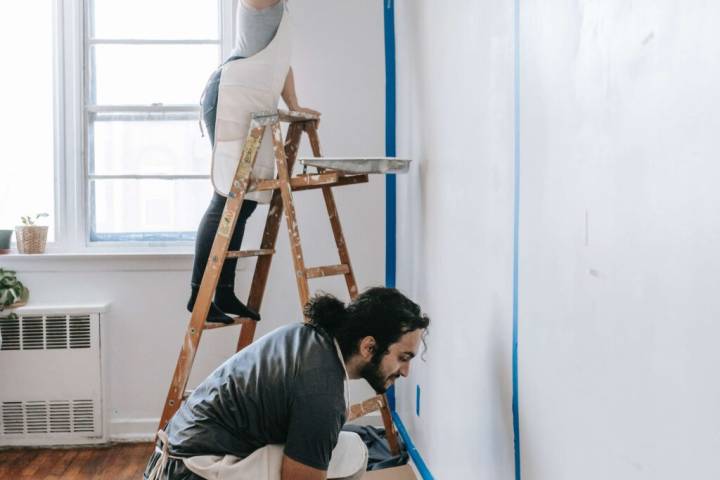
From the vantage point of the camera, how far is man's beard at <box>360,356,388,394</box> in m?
1.65

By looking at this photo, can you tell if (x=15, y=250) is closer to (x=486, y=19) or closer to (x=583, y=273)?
(x=486, y=19)

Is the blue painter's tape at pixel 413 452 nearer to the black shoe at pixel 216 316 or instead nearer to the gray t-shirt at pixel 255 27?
the black shoe at pixel 216 316

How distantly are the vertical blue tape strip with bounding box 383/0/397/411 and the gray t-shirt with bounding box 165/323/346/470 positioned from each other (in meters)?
1.43

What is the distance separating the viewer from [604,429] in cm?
95

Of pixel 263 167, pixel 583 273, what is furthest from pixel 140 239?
pixel 583 273

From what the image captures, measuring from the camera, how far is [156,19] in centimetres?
320

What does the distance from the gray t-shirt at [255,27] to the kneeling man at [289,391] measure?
119 cm

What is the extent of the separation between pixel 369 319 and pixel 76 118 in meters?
2.13

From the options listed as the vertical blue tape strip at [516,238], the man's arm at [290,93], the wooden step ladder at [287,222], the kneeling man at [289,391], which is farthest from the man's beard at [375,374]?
the man's arm at [290,93]

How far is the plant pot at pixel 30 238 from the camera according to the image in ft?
10.0

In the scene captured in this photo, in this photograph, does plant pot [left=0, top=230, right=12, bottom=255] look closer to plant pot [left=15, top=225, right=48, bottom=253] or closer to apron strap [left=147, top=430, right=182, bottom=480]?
plant pot [left=15, top=225, right=48, bottom=253]

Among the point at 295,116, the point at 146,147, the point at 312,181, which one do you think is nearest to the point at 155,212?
the point at 146,147

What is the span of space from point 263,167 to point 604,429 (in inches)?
70.8

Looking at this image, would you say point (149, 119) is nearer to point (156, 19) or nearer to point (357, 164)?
point (156, 19)
